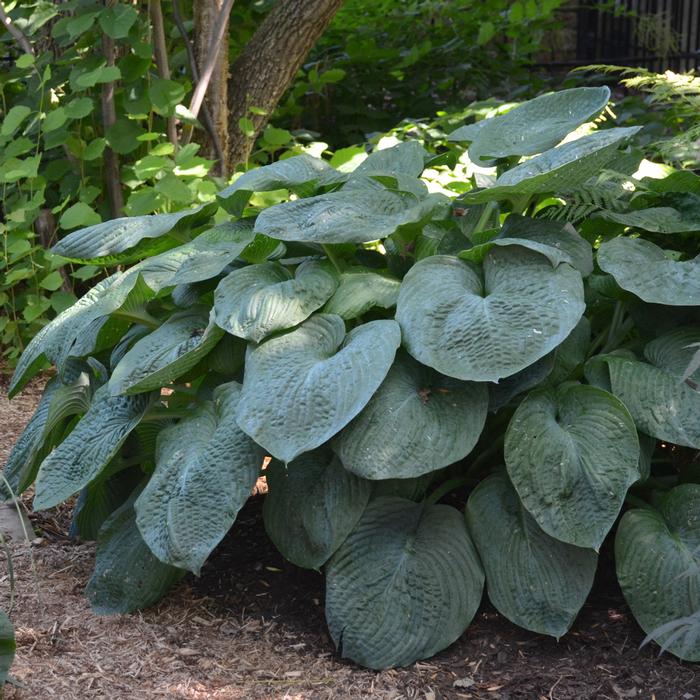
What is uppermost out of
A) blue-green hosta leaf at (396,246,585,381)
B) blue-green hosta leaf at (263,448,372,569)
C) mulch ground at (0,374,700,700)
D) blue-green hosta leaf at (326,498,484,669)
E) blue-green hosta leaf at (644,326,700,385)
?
blue-green hosta leaf at (396,246,585,381)

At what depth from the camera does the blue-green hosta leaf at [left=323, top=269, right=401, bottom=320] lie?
8.51 feet

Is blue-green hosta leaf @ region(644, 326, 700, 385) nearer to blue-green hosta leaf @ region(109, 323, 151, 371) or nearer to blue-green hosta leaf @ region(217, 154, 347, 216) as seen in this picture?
blue-green hosta leaf @ region(217, 154, 347, 216)

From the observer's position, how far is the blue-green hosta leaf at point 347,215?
2.56 m

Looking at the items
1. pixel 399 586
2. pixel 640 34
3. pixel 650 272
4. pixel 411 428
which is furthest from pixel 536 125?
pixel 640 34

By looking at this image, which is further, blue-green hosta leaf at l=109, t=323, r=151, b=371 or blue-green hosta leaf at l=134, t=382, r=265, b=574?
blue-green hosta leaf at l=109, t=323, r=151, b=371

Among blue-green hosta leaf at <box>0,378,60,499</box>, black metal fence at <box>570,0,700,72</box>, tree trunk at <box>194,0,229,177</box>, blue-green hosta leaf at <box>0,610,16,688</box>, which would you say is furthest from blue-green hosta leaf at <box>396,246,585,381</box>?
black metal fence at <box>570,0,700,72</box>

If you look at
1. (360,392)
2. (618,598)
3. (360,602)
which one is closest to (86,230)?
(360,392)

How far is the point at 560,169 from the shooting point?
2.45 metres

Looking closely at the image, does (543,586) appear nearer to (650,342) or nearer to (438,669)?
(438,669)

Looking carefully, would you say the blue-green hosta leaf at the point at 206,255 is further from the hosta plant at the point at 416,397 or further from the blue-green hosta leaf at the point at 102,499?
the blue-green hosta leaf at the point at 102,499

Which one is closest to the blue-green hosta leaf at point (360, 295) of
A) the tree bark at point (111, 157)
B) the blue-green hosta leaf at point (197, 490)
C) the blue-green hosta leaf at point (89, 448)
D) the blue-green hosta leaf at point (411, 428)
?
the blue-green hosta leaf at point (411, 428)

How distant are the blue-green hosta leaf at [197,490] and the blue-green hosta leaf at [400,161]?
0.98 metres

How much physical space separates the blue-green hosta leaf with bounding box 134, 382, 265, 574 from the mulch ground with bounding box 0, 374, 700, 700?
265mm

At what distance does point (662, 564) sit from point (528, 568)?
31cm
